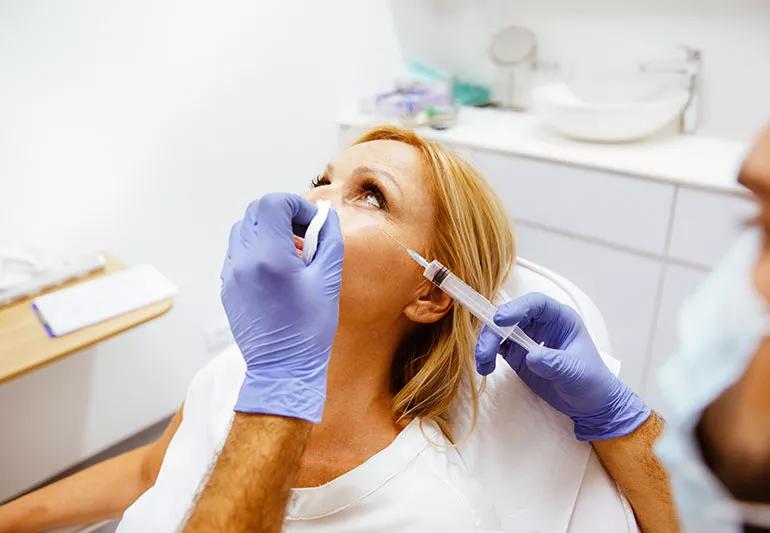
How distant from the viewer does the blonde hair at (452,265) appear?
120 cm

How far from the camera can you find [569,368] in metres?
1.00

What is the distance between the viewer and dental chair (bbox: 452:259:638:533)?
3.44ft

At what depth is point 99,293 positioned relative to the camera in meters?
1.75

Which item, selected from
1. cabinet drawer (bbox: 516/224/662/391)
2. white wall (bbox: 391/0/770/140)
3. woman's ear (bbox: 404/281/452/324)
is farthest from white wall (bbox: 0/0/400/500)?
woman's ear (bbox: 404/281/452/324)

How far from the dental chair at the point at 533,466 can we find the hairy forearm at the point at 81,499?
0.76 m

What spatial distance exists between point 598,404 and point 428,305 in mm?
366

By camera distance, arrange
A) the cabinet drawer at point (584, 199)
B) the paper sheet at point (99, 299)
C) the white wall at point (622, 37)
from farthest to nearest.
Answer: the white wall at point (622, 37) < the cabinet drawer at point (584, 199) < the paper sheet at point (99, 299)

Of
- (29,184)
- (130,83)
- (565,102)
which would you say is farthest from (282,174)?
(565,102)

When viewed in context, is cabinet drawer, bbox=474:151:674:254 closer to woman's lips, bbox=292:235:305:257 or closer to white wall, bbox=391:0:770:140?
white wall, bbox=391:0:770:140

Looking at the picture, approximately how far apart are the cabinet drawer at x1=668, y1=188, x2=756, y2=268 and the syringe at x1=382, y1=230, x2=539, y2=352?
3.75ft

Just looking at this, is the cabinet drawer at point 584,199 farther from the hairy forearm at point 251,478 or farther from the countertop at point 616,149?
the hairy forearm at point 251,478

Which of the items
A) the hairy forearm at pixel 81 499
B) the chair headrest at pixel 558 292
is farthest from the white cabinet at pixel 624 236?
the hairy forearm at pixel 81 499

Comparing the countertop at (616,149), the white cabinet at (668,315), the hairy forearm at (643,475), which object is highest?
the hairy forearm at (643,475)

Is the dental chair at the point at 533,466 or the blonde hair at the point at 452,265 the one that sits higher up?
the blonde hair at the point at 452,265
